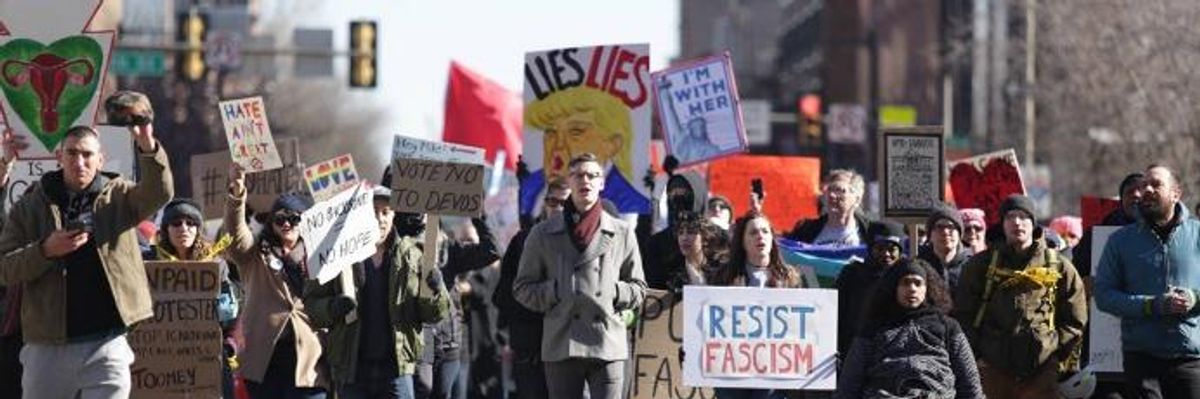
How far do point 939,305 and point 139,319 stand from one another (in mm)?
3553

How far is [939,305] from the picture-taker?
13547 mm

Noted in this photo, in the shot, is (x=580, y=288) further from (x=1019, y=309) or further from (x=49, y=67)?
(x=49, y=67)

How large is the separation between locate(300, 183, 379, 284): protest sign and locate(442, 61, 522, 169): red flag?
11.3 m

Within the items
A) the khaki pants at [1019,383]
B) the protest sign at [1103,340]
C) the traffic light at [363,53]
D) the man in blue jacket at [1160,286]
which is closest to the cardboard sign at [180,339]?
the khaki pants at [1019,383]

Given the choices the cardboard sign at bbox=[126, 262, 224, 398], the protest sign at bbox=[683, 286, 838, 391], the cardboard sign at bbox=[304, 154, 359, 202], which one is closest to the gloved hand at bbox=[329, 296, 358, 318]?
the cardboard sign at bbox=[126, 262, 224, 398]

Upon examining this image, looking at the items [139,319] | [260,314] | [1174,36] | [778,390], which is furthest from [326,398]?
[1174,36]

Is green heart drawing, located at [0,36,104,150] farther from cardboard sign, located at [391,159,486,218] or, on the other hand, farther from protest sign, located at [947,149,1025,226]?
protest sign, located at [947,149,1025,226]

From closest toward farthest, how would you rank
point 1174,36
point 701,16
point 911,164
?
point 911,164
point 1174,36
point 701,16

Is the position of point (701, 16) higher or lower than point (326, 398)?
higher

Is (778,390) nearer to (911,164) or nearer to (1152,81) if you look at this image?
(911,164)

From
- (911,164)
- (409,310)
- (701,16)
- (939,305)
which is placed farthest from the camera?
(701,16)

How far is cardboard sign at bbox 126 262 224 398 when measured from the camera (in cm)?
1458

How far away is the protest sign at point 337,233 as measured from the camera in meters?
14.4

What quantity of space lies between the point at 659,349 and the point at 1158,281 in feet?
8.38
